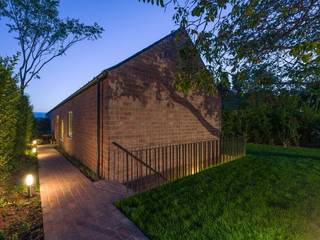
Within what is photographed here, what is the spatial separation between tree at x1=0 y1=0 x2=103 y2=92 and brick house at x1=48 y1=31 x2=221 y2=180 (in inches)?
376

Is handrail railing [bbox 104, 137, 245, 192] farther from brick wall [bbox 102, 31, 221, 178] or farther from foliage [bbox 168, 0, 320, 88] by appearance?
foliage [bbox 168, 0, 320, 88]

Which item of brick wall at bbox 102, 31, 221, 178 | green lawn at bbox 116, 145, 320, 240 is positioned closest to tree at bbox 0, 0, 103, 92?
brick wall at bbox 102, 31, 221, 178

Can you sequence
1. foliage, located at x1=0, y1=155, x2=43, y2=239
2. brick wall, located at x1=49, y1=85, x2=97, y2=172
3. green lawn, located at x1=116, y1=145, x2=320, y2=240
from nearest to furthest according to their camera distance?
green lawn, located at x1=116, y1=145, x2=320, y2=240, foliage, located at x1=0, y1=155, x2=43, y2=239, brick wall, located at x1=49, y1=85, x2=97, y2=172

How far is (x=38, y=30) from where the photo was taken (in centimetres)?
1608

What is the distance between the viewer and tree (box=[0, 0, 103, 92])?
14.8 meters

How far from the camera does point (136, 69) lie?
705cm

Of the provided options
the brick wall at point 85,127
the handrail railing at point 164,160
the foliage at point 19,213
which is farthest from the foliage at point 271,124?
the foliage at point 19,213

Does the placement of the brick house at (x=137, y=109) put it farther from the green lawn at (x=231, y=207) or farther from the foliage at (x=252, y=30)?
the green lawn at (x=231, y=207)

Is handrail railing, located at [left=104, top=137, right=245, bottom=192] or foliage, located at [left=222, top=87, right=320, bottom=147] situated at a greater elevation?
foliage, located at [left=222, top=87, right=320, bottom=147]

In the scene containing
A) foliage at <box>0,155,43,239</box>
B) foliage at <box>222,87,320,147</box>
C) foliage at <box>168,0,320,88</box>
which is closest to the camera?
foliage at <box>0,155,43,239</box>

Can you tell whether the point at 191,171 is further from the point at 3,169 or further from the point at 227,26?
the point at 3,169

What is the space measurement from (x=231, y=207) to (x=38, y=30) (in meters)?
18.3

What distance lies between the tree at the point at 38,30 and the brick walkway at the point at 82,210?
38.5 feet

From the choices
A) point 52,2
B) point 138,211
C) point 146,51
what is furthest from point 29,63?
point 138,211
